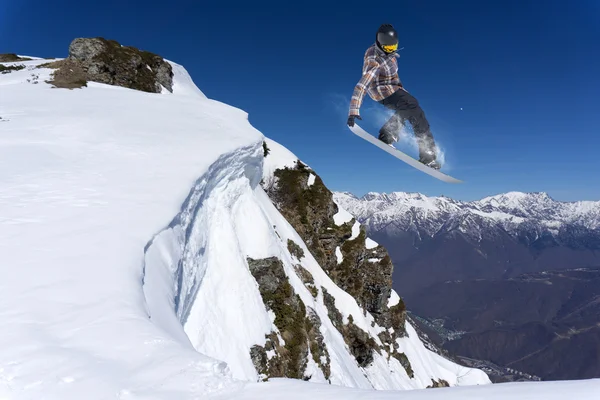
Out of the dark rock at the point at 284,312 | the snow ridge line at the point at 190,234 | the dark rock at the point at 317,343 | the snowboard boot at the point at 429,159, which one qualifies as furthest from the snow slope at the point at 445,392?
the dark rock at the point at 317,343

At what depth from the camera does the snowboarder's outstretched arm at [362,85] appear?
11.9 m

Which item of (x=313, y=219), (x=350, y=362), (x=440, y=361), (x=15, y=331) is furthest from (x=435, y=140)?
(x=440, y=361)

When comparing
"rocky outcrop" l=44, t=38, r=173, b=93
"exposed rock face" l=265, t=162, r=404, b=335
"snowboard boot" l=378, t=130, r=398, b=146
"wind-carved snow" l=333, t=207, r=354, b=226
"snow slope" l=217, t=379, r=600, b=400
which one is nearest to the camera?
"snow slope" l=217, t=379, r=600, b=400

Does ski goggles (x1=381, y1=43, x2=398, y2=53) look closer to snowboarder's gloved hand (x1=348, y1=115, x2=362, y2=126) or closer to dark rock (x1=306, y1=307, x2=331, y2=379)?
snowboarder's gloved hand (x1=348, y1=115, x2=362, y2=126)

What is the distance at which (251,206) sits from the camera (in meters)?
22.7

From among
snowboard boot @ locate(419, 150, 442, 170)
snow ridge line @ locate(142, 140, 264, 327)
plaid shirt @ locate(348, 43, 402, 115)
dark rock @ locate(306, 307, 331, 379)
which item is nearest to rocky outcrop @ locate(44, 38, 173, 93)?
snow ridge line @ locate(142, 140, 264, 327)

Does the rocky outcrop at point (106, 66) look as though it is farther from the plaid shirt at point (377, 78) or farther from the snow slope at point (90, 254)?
the plaid shirt at point (377, 78)

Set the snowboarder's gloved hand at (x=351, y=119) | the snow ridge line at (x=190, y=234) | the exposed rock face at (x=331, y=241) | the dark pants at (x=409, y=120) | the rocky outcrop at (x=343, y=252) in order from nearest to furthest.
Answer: the snow ridge line at (x=190, y=234) < the dark pants at (x=409, y=120) < the snowboarder's gloved hand at (x=351, y=119) < the rocky outcrop at (x=343, y=252) < the exposed rock face at (x=331, y=241)

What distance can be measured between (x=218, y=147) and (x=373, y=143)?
7.81 metres

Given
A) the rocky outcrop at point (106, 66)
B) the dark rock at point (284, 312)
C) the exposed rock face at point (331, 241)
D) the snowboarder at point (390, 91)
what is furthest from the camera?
the exposed rock face at point (331, 241)

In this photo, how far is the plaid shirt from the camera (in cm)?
1173

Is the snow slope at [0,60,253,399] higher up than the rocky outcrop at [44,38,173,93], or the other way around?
the rocky outcrop at [44,38,173,93]

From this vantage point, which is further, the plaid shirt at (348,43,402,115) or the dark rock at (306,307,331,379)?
the dark rock at (306,307,331,379)

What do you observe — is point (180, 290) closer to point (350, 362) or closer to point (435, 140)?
point (435, 140)
